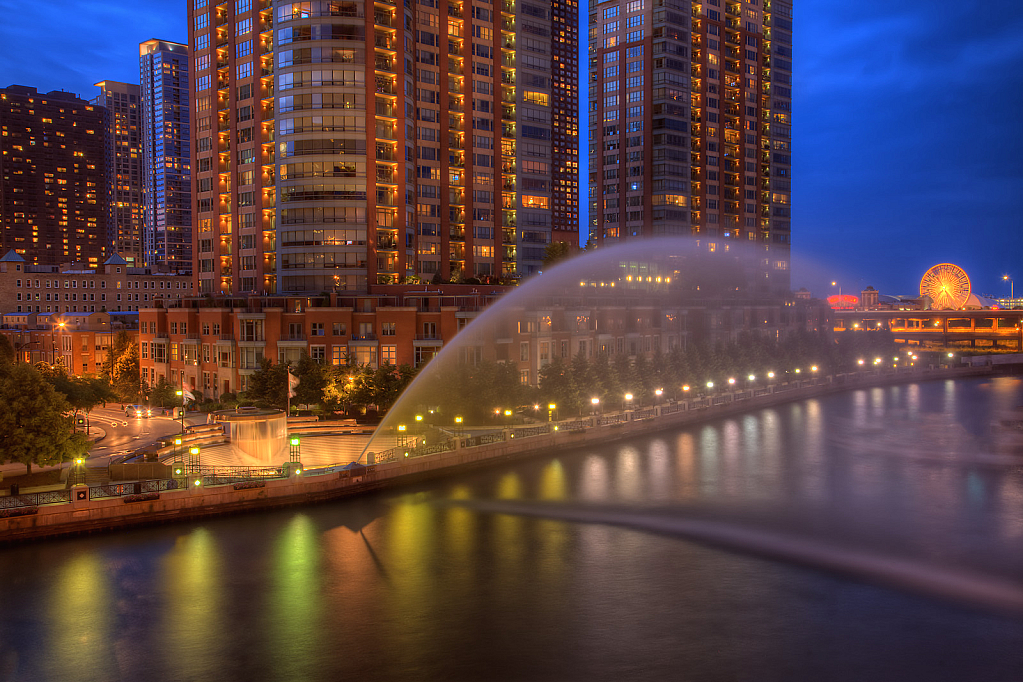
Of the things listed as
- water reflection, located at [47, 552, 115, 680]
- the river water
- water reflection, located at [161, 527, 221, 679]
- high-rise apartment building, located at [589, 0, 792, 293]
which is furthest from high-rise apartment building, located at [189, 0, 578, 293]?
water reflection, located at [47, 552, 115, 680]

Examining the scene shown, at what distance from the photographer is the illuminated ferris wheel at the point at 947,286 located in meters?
176

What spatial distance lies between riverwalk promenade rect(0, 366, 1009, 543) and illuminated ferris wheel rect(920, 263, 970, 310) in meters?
142

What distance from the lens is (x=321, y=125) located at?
8931 cm

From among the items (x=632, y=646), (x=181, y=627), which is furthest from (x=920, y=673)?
(x=181, y=627)

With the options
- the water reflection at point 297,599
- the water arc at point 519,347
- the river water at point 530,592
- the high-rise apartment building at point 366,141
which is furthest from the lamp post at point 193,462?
the high-rise apartment building at point 366,141

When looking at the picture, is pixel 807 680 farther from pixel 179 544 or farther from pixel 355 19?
pixel 355 19

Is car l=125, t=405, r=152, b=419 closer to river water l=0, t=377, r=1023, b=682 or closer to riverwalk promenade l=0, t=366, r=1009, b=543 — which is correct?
riverwalk promenade l=0, t=366, r=1009, b=543

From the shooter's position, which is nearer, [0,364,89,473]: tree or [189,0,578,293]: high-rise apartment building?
[0,364,89,473]: tree

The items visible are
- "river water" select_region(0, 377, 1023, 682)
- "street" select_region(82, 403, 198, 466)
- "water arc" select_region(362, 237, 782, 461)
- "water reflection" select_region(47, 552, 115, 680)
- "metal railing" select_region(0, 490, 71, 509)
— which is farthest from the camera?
"water arc" select_region(362, 237, 782, 461)

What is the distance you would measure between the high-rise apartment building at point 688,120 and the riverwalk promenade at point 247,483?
302 ft

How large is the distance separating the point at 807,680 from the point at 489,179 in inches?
3620

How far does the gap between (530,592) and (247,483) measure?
62.4ft

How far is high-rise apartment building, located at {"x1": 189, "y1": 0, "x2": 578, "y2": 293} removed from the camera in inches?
3514

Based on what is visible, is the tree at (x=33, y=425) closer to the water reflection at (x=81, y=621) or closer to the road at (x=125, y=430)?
the road at (x=125, y=430)
